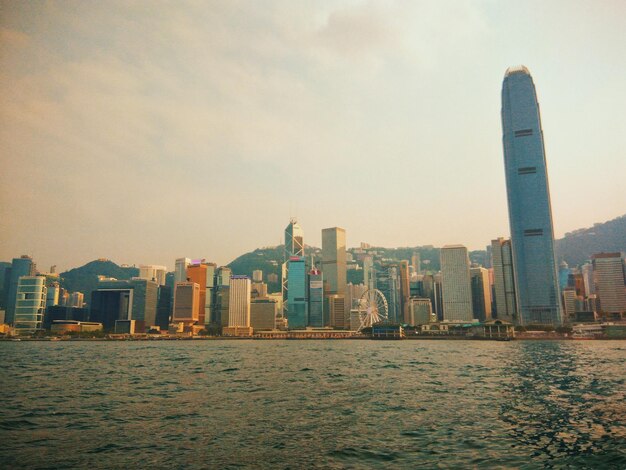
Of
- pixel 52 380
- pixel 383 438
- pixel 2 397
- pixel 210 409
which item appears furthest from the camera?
pixel 52 380

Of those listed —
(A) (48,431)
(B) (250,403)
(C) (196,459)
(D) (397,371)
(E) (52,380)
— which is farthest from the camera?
(D) (397,371)

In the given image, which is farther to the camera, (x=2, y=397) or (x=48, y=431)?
(x=2, y=397)

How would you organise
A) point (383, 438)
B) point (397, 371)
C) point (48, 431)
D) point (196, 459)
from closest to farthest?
1. point (196, 459)
2. point (383, 438)
3. point (48, 431)
4. point (397, 371)

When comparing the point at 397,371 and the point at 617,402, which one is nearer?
the point at 617,402

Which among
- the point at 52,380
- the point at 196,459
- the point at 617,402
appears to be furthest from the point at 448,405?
the point at 52,380

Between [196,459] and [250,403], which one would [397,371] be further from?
[196,459]

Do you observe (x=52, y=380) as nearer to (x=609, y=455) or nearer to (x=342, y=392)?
(x=342, y=392)

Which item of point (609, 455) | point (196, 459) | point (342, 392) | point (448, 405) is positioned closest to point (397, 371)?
point (342, 392)

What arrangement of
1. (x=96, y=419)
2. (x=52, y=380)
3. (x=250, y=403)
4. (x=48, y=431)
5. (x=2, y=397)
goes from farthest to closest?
(x=52, y=380) → (x=2, y=397) → (x=250, y=403) → (x=96, y=419) → (x=48, y=431)
